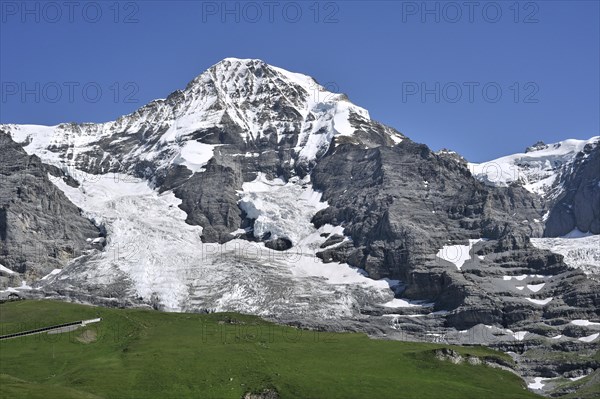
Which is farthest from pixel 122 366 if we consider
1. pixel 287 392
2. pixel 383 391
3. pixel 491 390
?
pixel 491 390

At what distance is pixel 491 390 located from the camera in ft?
611

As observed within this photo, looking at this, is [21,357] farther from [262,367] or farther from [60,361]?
[262,367]

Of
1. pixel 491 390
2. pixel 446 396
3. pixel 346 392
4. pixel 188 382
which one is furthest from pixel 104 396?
pixel 491 390

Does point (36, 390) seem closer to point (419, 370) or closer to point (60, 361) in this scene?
point (60, 361)

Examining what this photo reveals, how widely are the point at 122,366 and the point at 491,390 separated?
212ft

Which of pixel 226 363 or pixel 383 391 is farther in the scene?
pixel 226 363

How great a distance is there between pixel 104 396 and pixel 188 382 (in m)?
15.4

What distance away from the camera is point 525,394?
18788 cm

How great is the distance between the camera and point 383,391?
175 metres

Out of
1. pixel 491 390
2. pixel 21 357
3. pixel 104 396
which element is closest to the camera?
pixel 104 396

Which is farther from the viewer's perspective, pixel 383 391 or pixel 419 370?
pixel 419 370

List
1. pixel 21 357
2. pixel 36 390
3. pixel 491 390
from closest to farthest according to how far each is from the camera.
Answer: pixel 36 390, pixel 491 390, pixel 21 357

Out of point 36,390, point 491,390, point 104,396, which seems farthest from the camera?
point 491,390

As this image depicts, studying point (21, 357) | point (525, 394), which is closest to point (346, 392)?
point (525, 394)
